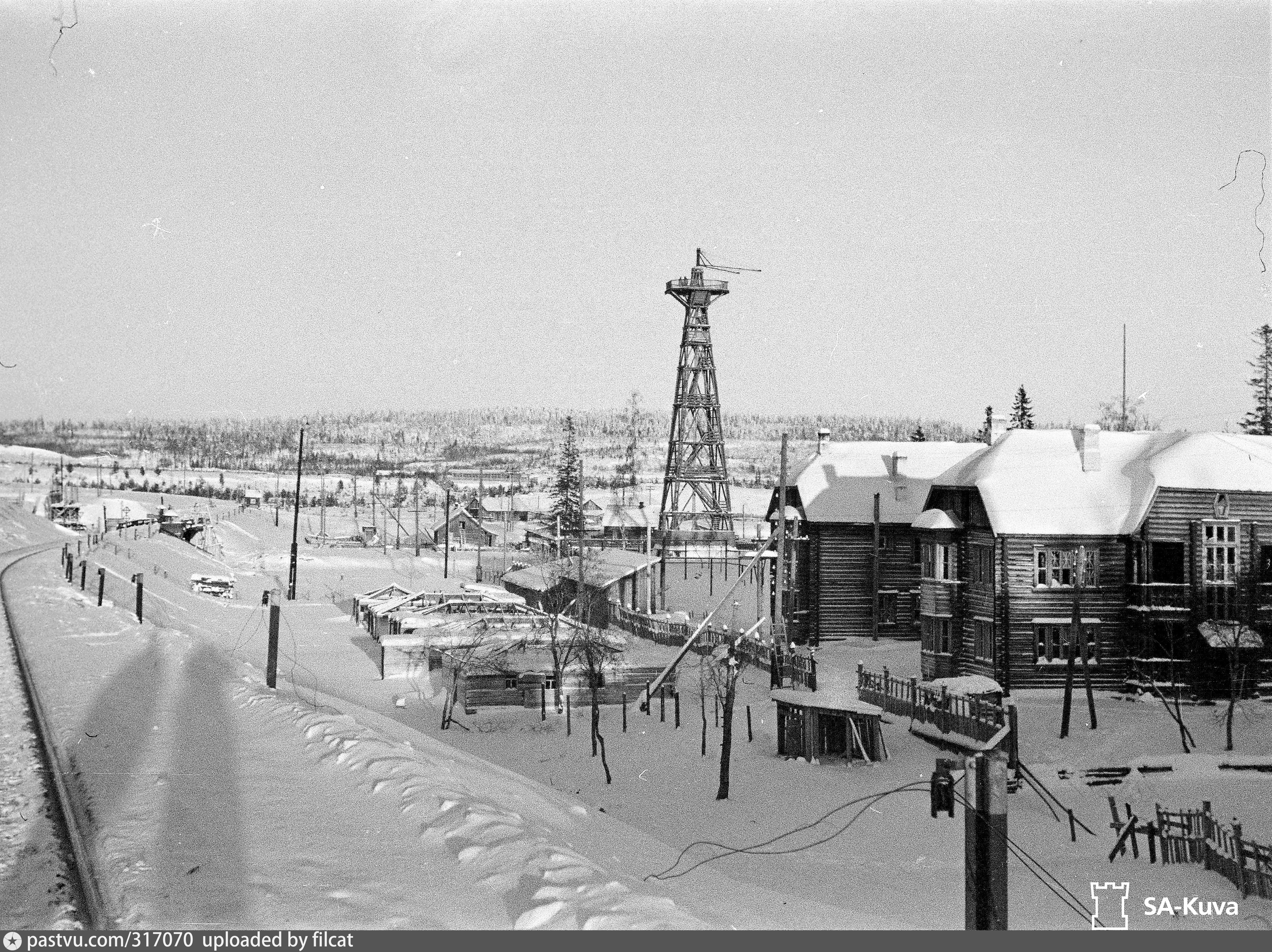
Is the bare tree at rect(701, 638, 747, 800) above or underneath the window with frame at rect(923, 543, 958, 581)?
underneath

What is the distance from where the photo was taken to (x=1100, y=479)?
113ft

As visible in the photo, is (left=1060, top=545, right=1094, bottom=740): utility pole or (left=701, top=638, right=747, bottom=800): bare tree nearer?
(left=701, top=638, right=747, bottom=800): bare tree

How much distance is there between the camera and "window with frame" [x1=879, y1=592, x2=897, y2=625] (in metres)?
43.5

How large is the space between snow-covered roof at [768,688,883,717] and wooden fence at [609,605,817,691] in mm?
3327

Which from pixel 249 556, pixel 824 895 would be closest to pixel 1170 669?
pixel 824 895

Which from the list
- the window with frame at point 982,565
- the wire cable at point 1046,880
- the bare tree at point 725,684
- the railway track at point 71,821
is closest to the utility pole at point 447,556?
the bare tree at point 725,684

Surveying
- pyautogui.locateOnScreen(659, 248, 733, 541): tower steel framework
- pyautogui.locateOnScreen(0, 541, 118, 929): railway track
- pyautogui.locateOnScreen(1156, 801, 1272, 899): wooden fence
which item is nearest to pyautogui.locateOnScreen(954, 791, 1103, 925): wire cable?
pyautogui.locateOnScreen(1156, 801, 1272, 899): wooden fence

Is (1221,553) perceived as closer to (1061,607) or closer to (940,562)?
(1061,607)

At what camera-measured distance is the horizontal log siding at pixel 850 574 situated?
142ft

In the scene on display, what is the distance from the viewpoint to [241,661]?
103 feet

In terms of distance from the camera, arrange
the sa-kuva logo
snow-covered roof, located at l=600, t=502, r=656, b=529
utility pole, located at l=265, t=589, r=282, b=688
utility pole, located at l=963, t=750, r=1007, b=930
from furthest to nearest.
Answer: snow-covered roof, located at l=600, t=502, r=656, b=529
utility pole, located at l=265, t=589, r=282, b=688
the sa-kuva logo
utility pole, located at l=963, t=750, r=1007, b=930

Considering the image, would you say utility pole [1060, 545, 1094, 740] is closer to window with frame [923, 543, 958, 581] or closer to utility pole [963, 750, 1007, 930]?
window with frame [923, 543, 958, 581]

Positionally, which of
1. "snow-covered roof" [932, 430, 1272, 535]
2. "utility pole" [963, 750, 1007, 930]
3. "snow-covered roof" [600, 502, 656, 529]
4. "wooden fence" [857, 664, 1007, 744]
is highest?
"snow-covered roof" [932, 430, 1272, 535]
